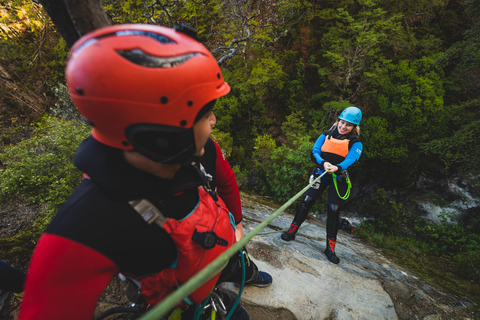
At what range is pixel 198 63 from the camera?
865 mm

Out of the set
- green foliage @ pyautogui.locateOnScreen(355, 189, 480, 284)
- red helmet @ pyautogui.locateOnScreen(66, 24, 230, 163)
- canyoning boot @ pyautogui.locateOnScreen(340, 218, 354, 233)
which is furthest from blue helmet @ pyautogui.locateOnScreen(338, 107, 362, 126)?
green foliage @ pyautogui.locateOnScreen(355, 189, 480, 284)

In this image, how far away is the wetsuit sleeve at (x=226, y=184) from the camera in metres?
1.50

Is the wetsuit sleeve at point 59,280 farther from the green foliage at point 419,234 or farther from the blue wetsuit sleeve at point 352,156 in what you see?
the green foliage at point 419,234

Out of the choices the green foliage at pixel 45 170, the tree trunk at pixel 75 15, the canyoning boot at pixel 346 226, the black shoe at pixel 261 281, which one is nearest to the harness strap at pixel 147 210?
the tree trunk at pixel 75 15

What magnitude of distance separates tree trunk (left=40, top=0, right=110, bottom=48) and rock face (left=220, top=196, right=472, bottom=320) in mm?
2548

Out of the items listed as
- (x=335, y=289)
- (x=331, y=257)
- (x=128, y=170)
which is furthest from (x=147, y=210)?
(x=331, y=257)

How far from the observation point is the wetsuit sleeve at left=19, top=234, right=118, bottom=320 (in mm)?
615

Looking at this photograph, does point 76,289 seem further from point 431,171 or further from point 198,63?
point 431,171

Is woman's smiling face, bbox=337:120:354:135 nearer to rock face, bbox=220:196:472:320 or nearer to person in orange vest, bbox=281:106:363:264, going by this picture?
person in orange vest, bbox=281:106:363:264

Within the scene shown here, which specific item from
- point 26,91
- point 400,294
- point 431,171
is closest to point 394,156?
point 431,171

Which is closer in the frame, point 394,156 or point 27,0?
point 27,0

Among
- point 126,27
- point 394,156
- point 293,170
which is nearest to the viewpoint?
point 126,27

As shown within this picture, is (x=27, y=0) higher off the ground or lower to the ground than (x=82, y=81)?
higher

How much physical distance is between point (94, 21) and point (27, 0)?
38.1 feet
